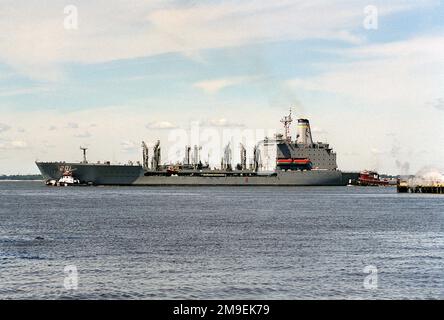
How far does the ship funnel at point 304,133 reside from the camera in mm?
175000

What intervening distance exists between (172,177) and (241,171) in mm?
17851

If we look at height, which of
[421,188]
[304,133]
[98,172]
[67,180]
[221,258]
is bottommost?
[221,258]

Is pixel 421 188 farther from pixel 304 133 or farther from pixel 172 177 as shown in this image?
pixel 172 177

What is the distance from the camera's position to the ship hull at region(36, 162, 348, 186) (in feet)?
534

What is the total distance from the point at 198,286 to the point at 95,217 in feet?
123

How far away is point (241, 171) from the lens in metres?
171

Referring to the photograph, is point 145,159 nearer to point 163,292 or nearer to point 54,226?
point 54,226

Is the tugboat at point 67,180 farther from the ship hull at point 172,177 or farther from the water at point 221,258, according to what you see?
the water at point 221,258

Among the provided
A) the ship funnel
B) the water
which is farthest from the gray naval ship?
the water

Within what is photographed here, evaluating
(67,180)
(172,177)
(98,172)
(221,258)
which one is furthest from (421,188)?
(221,258)

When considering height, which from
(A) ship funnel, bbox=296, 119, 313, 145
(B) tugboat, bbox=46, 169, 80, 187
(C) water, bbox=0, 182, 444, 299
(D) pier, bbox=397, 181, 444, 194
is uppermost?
(A) ship funnel, bbox=296, 119, 313, 145

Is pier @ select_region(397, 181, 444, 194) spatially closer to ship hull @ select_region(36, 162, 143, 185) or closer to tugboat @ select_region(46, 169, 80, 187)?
ship hull @ select_region(36, 162, 143, 185)
